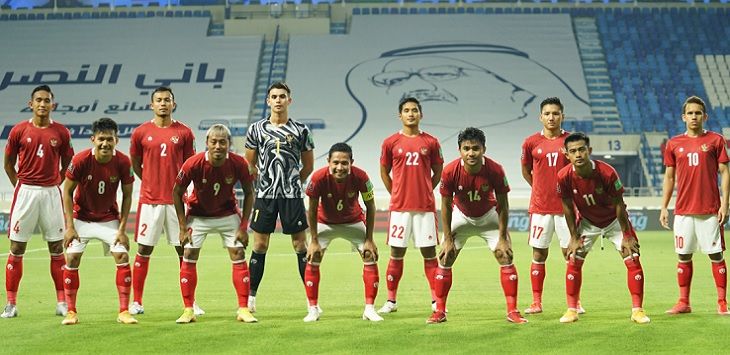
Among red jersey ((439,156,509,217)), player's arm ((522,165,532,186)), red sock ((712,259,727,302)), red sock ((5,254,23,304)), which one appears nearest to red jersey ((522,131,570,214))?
player's arm ((522,165,532,186))

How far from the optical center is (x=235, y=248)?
899 centimetres

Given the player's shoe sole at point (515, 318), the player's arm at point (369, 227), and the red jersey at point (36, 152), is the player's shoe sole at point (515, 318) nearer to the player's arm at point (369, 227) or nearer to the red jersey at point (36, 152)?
the player's arm at point (369, 227)

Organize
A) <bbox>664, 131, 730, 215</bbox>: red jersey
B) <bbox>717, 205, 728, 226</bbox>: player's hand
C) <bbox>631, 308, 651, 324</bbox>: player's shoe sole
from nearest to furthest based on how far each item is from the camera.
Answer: <bbox>631, 308, 651, 324</bbox>: player's shoe sole → <bbox>717, 205, 728, 226</bbox>: player's hand → <bbox>664, 131, 730, 215</bbox>: red jersey

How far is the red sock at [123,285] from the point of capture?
8859mm

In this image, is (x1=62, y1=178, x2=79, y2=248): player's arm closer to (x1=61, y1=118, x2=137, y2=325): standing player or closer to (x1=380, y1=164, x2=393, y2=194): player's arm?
(x1=61, y1=118, x2=137, y2=325): standing player

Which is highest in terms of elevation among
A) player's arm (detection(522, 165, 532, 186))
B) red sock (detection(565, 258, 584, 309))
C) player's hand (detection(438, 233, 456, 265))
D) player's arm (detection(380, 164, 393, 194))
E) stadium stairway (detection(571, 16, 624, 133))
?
stadium stairway (detection(571, 16, 624, 133))

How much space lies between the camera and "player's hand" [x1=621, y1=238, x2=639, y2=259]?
8.77 m

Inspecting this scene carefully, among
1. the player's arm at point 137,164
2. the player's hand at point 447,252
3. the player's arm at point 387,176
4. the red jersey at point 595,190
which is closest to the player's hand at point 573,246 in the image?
the red jersey at point 595,190

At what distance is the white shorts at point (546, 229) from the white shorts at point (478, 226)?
93 cm

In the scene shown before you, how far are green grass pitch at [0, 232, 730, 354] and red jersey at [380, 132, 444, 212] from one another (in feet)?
3.66

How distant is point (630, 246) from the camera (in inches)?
345

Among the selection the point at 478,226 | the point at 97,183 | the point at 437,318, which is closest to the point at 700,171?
the point at 478,226

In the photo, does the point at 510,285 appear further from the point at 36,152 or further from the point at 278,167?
the point at 36,152

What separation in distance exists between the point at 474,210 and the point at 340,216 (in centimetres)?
130
